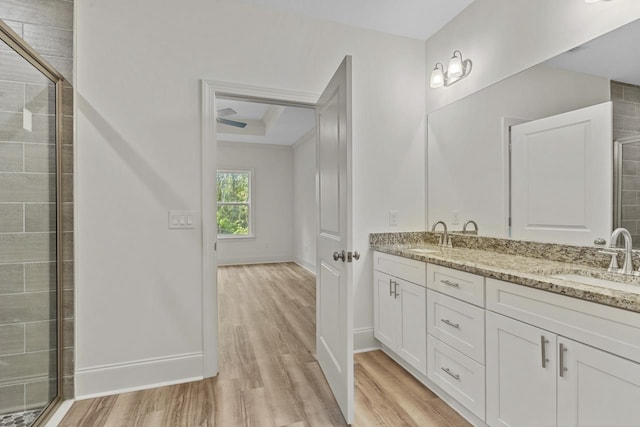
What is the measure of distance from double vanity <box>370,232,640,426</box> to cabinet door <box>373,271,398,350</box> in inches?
0.7

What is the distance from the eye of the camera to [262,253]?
691 cm

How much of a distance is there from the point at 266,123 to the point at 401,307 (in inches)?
181

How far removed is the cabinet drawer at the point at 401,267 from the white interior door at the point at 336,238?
20.2 inches

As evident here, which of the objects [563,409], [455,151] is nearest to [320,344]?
[563,409]

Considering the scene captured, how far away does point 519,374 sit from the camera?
1.38 m

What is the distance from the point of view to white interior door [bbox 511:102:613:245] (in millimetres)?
1587

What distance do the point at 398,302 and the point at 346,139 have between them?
124 centimetres

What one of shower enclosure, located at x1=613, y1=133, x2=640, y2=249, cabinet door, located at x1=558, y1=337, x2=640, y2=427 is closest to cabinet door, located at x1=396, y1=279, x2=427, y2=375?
cabinet door, located at x1=558, y1=337, x2=640, y2=427

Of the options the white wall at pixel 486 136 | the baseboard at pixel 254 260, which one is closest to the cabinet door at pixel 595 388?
the white wall at pixel 486 136

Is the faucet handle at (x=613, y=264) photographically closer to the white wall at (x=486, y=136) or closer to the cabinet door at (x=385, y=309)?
the white wall at (x=486, y=136)

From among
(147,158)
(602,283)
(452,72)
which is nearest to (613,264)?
(602,283)

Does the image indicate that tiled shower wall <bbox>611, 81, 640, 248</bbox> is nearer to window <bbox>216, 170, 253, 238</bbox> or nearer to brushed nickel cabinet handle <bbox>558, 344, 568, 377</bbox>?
brushed nickel cabinet handle <bbox>558, 344, 568, 377</bbox>

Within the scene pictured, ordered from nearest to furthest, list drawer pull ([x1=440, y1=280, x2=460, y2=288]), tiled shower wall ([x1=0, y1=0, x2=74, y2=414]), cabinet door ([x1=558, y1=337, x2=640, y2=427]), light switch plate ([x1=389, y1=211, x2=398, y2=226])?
cabinet door ([x1=558, y1=337, x2=640, y2=427]) < tiled shower wall ([x1=0, y1=0, x2=74, y2=414]) < drawer pull ([x1=440, y1=280, x2=460, y2=288]) < light switch plate ([x1=389, y1=211, x2=398, y2=226])

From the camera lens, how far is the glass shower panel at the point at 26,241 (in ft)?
5.30
